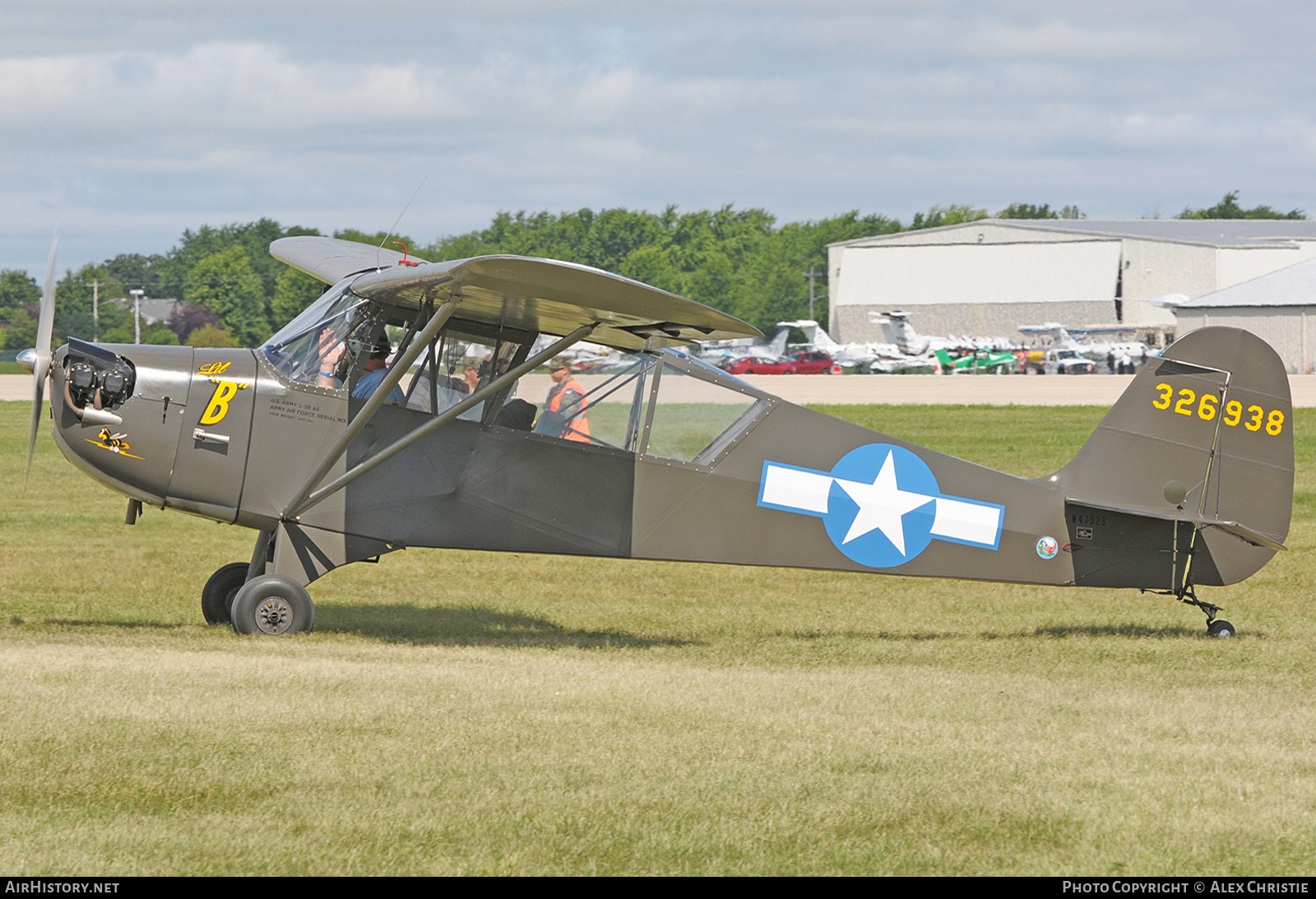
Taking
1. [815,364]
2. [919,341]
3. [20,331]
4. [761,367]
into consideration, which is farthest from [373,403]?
[20,331]

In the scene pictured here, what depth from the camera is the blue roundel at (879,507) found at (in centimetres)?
955

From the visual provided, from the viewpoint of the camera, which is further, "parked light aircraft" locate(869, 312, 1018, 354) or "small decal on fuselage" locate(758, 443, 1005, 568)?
"parked light aircraft" locate(869, 312, 1018, 354)

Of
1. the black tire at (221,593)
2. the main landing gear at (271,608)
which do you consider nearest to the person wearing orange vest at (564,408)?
the main landing gear at (271,608)

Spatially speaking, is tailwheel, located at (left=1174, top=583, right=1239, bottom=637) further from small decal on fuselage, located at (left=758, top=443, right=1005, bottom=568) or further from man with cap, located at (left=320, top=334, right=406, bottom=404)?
man with cap, located at (left=320, top=334, right=406, bottom=404)

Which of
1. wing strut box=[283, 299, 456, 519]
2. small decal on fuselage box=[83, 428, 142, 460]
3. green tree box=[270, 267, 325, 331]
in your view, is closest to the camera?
wing strut box=[283, 299, 456, 519]

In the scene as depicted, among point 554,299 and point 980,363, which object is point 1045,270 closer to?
point 980,363

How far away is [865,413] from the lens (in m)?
36.7

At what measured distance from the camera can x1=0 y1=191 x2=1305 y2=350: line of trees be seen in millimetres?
118938

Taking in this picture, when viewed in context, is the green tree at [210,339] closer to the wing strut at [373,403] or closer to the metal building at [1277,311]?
the metal building at [1277,311]

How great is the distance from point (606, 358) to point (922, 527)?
2462 millimetres

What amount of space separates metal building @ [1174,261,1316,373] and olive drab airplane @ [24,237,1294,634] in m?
63.1

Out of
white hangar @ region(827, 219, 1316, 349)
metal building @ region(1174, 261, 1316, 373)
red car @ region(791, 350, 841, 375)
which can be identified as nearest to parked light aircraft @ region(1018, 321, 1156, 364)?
metal building @ region(1174, 261, 1316, 373)

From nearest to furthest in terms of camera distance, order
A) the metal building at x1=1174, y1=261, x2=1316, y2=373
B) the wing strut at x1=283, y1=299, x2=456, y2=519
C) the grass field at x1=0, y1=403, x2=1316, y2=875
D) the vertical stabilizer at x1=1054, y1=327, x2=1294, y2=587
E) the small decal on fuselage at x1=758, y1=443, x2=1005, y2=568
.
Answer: the grass field at x1=0, y1=403, x2=1316, y2=875
the wing strut at x1=283, y1=299, x2=456, y2=519
the small decal on fuselage at x1=758, y1=443, x2=1005, y2=568
the vertical stabilizer at x1=1054, y1=327, x2=1294, y2=587
the metal building at x1=1174, y1=261, x2=1316, y2=373
